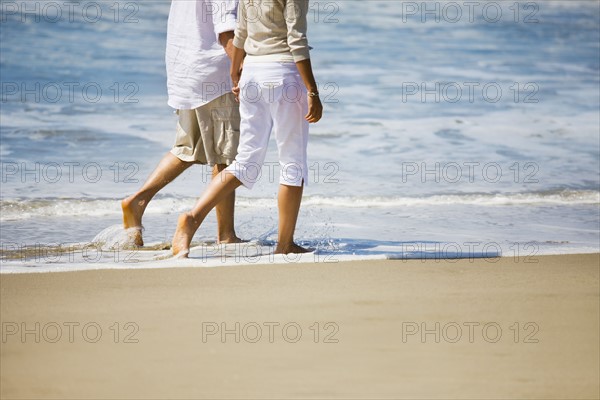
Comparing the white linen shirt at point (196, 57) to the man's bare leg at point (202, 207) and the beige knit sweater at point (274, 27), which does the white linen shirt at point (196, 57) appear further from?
the man's bare leg at point (202, 207)

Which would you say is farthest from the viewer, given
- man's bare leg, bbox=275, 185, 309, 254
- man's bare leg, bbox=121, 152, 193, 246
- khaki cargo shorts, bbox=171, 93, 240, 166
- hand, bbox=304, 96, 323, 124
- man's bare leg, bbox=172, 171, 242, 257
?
man's bare leg, bbox=121, 152, 193, 246

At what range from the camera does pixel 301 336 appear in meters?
3.85

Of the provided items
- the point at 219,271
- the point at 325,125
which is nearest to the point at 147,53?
the point at 325,125

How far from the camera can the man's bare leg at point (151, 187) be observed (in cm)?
553

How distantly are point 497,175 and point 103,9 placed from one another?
10.8 metres

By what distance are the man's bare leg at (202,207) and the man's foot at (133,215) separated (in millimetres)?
587

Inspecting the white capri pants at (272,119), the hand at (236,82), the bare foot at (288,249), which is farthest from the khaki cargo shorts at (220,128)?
the bare foot at (288,249)

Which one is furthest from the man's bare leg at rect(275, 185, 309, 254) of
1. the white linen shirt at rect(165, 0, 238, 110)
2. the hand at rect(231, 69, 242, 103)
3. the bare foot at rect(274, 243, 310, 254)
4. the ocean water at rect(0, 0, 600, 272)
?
the white linen shirt at rect(165, 0, 238, 110)

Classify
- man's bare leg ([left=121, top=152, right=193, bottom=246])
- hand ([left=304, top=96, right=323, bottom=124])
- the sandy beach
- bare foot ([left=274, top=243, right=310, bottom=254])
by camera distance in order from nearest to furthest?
the sandy beach, hand ([left=304, top=96, right=323, bottom=124]), bare foot ([left=274, top=243, right=310, bottom=254]), man's bare leg ([left=121, top=152, right=193, bottom=246])

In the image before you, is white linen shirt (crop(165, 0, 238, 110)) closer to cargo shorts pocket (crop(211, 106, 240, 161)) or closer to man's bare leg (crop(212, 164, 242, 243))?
cargo shorts pocket (crop(211, 106, 240, 161))

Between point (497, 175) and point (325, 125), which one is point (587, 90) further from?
point (497, 175)

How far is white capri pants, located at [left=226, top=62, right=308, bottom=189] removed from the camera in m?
4.86

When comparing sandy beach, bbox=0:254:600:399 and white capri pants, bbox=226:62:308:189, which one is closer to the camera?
sandy beach, bbox=0:254:600:399

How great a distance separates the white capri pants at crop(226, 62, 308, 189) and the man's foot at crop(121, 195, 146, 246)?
819mm
